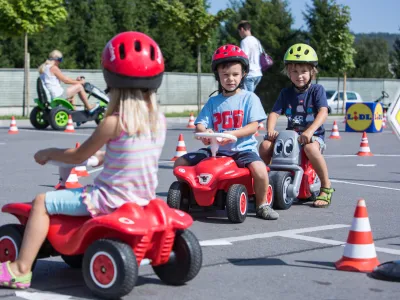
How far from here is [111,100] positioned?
4.84 m

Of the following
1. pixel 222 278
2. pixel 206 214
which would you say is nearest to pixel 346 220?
pixel 206 214

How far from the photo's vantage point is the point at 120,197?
15.8 ft

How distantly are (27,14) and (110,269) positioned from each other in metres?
21.2

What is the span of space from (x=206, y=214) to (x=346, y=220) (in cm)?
135

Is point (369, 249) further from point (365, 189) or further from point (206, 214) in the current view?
point (365, 189)

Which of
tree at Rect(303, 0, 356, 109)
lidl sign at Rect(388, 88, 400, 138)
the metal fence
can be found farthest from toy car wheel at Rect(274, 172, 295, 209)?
tree at Rect(303, 0, 356, 109)

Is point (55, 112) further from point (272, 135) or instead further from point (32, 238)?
point (32, 238)

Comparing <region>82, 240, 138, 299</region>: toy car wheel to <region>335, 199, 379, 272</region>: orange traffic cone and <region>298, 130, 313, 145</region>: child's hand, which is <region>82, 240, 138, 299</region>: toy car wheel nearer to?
<region>335, 199, 379, 272</region>: orange traffic cone

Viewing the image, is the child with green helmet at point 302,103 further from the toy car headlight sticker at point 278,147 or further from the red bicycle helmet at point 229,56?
the red bicycle helmet at point 229,56

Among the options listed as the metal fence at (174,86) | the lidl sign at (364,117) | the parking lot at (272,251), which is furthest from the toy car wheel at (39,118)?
the metal fence at (174,86)

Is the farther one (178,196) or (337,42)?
(337,42)

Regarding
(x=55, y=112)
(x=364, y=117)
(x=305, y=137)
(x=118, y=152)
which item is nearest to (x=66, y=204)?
(x=118, y=152)

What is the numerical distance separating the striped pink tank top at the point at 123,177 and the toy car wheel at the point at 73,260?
68 cm

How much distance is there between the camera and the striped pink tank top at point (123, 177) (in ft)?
15.7
